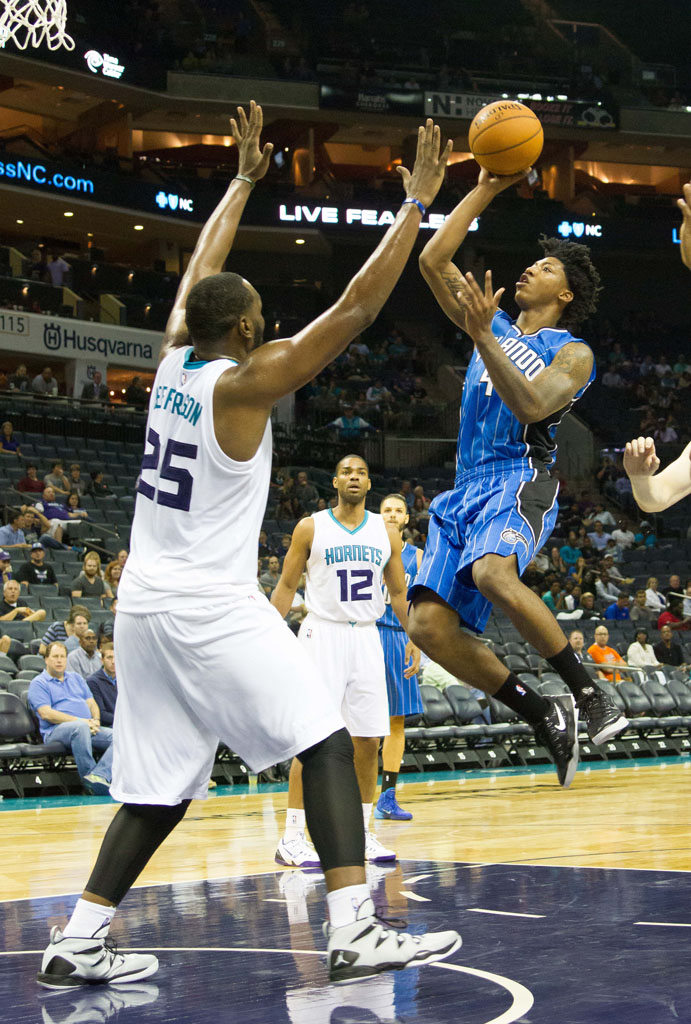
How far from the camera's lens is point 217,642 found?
351cm

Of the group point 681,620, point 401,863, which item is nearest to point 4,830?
point 401,863

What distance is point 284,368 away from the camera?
11.3 feet

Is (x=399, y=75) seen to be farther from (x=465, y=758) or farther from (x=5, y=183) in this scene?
(x=465, y=758)

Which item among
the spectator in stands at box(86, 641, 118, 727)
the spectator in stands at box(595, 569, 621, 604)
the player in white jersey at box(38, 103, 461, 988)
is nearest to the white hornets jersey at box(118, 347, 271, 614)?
the player in white jersey at box(38, 103, 461, 988)

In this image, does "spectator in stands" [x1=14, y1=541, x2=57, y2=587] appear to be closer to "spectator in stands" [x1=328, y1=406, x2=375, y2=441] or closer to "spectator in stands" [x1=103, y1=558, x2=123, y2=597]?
"spectator in stands" [x1=103, y1=558, x2=123, y2=597]

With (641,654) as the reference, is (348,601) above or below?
above

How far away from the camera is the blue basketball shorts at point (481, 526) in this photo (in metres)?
4.67

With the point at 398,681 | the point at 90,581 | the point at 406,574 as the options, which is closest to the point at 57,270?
the point at 90,581

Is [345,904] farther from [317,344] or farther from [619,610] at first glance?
[619,610]

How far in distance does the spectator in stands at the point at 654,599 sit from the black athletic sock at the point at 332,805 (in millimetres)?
16213

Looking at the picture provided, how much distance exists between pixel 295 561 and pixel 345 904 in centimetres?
373

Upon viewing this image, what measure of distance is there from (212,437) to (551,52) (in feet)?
105

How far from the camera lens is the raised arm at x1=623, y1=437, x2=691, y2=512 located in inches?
185

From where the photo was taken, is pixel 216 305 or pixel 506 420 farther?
pixel 506 420
